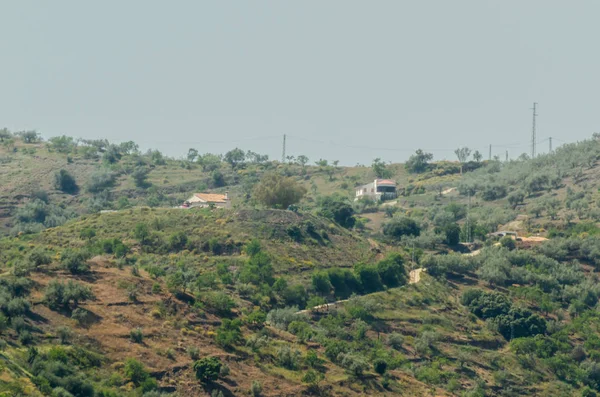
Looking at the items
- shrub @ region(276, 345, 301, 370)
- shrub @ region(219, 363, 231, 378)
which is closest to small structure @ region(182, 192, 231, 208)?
shrub @ region(276, 345, 301, 370)

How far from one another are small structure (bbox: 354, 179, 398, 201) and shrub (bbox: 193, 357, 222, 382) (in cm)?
9933

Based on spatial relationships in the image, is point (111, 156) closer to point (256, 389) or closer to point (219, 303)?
point (219, 303)

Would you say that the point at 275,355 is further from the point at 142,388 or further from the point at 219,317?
the point at 142,388

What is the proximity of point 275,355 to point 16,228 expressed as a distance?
66.9 meters

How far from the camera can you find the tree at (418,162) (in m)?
197

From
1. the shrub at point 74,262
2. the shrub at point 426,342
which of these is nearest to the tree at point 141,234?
the shrub at point 74,262

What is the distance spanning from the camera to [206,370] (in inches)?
3078

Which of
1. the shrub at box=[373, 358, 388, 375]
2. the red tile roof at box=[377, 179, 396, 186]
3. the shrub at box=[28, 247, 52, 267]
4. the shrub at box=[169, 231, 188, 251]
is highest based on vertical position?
the red tile roof at box=[377, 179, 396, 186]

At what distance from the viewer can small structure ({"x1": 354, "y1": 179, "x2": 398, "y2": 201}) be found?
178000mm

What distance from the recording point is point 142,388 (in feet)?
242

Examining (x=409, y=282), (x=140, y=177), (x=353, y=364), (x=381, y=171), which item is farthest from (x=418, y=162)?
(x=353, y=364)

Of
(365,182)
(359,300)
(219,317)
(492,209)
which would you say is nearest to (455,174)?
(365,182)

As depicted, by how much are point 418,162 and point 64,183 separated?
59.8 metres

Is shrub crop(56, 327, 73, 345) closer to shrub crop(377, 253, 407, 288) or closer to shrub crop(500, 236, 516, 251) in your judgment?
shrub crop(377, 253, 407, 288)
